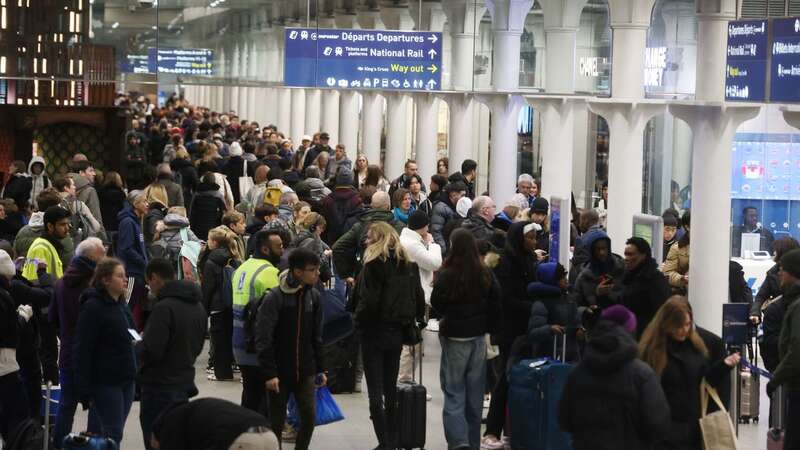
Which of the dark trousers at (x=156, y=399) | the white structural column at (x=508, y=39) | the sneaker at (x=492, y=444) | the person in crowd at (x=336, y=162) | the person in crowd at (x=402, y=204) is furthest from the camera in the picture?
the person in crowd at (x=336, y=162)

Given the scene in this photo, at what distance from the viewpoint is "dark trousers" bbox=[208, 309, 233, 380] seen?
14680 millimetres

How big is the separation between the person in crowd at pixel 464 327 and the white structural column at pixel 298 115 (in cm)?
3207

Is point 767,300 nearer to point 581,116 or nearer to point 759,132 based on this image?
point 759,132

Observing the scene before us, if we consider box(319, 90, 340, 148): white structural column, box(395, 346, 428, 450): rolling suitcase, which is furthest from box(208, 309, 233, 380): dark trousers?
box(319, 90, 340, 148): white structural column

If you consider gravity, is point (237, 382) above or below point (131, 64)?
below

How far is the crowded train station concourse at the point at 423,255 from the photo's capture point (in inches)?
392

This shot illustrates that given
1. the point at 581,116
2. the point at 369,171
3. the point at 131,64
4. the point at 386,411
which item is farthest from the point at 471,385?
the point at 581,116

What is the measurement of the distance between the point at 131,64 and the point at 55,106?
17.1 ft

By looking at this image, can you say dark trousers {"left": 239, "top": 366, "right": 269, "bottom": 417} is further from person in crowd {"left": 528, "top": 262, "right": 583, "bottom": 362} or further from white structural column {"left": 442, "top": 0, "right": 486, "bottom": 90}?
white structural column {"left": 442, "top": 0, "right": 486, "bottom": 90}

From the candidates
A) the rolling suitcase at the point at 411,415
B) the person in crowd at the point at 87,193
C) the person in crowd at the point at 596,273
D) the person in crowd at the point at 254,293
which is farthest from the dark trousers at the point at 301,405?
the person in crowd at the point at 87,193

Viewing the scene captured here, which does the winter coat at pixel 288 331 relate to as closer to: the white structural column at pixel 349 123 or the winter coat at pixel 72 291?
the winter coat at pixel 72 291

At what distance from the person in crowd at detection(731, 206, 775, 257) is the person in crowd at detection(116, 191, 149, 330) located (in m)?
9.86

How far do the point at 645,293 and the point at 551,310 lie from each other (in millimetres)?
794

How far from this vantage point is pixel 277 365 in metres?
10.9
